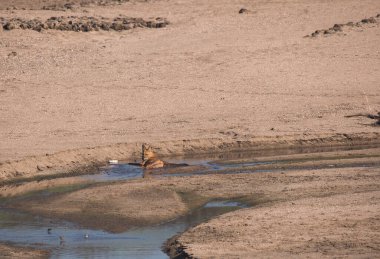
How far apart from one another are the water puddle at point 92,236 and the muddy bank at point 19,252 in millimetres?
119

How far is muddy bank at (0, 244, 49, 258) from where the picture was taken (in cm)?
1001

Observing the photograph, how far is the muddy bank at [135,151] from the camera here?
13.8 metres

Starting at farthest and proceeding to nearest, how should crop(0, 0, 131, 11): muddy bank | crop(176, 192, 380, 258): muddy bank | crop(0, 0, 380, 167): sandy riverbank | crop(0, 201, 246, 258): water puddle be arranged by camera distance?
crop(0, 0, 131, 11): muddy bank < crop(0, 0, 380, 167): sandy riverbank < crop(0, 201, 246, 258): water puddle < crop(176, 192, 380, 258): muddy bank

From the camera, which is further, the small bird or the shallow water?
the small bird

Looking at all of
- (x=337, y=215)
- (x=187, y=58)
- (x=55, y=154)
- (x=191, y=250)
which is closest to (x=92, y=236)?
(x=191, y=250)

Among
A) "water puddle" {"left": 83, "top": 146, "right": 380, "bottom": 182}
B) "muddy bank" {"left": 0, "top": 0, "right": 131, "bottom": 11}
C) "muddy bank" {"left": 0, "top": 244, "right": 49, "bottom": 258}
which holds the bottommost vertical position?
"water puddle" {"left": 83, "top": 146, "right": 380, "bottom": 182}

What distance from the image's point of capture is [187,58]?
1866 cm

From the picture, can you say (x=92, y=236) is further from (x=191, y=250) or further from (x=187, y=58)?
(x=187, y=58)

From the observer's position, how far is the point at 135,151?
14688 millimetres

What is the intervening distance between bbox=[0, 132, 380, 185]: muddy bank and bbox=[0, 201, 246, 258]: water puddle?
1.88m

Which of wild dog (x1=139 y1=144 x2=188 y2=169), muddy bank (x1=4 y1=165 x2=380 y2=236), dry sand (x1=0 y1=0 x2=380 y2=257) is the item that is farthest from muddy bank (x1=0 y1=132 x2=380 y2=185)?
muddy bank (x1=4 y1=165 x2=380 y2=236)

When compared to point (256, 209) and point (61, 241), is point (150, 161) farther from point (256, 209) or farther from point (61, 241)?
point (61, 241)

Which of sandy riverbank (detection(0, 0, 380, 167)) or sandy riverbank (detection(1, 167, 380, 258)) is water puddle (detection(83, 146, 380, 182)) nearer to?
sandy riverbank (detection(1, 167, 380, 258))

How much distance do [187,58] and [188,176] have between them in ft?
18.7
